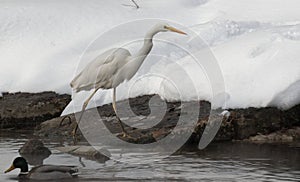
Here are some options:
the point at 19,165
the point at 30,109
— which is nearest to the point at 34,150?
the point at 19,165

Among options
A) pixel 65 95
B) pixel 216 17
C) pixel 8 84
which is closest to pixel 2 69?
pixel 8 84

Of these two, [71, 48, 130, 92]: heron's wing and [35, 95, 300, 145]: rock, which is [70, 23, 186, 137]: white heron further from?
[35, 95, 300, 145]: rock

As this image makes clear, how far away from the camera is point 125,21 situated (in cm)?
1761

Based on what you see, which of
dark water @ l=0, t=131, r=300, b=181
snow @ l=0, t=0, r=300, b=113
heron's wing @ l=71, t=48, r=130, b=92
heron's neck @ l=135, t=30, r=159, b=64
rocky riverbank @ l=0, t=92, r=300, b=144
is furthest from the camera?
heron's wing @ l=71, t=48, r=130, b=92

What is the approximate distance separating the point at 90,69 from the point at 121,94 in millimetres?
1150

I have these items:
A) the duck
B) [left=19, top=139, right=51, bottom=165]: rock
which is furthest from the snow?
the duck

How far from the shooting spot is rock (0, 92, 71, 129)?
562 inches

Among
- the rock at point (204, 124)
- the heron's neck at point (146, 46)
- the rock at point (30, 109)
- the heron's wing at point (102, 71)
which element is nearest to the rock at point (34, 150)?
the rock at point (204, 124)

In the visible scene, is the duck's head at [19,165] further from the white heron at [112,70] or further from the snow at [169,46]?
the snow at [169,46]

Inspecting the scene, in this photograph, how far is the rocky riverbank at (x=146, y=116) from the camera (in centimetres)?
1188

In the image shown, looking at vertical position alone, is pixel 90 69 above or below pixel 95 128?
above

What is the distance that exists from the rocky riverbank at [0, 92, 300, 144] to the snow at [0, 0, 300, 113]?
0.64 feet

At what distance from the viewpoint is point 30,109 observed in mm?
14406

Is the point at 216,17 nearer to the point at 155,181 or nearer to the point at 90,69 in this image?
the point at 90,69
